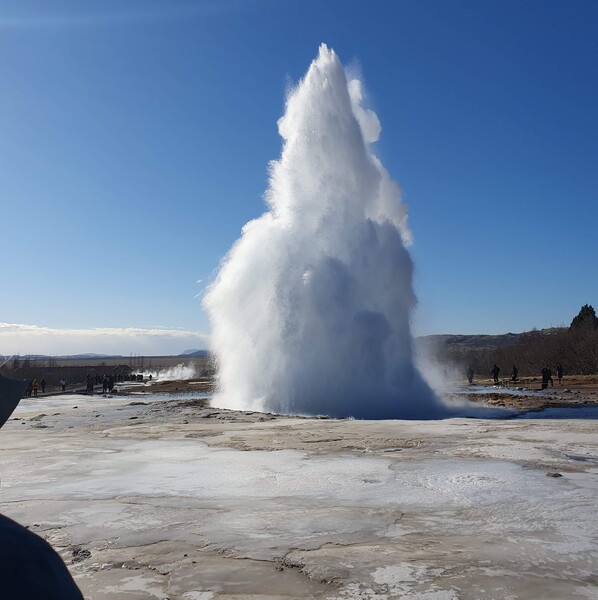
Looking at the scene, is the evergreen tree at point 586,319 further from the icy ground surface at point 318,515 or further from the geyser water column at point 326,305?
the icy ground surface at point 318,515

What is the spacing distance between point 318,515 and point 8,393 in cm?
308

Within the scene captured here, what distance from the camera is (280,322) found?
852 inches

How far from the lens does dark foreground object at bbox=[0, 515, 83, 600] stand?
3.50m

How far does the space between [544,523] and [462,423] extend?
31.4 ft

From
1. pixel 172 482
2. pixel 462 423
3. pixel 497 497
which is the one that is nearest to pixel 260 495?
pixel 172 482

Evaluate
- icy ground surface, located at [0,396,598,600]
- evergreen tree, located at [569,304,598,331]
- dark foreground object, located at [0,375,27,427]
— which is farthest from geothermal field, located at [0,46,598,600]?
evergreen tree, located at [569,304,598,331]

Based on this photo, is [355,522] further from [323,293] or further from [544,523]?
[323,293]

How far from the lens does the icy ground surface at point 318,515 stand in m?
4.07

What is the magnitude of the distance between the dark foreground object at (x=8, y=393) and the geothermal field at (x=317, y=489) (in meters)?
1.17

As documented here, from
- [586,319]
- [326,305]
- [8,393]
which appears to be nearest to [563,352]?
[586,319]

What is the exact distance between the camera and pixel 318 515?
5.83 m

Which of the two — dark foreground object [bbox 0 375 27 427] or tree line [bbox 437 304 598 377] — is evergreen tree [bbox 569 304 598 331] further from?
dark foreground object [bbox 0 375 27 427]

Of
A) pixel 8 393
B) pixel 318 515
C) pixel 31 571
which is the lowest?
pixel 318 515

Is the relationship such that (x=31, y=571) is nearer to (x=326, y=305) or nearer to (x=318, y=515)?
(x=318, y=515)
